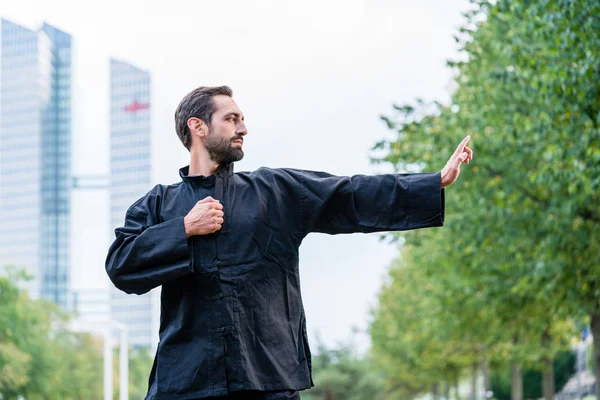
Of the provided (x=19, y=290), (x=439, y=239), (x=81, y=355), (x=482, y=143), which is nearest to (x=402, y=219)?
(x=482, y=143)

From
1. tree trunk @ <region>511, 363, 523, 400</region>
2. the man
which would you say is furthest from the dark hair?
tree trunk @ <region>511, 363, 523, 400</region>

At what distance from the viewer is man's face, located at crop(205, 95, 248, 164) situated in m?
4.47

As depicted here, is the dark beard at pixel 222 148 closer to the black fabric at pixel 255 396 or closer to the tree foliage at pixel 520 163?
the black fabric at pixel 255 396

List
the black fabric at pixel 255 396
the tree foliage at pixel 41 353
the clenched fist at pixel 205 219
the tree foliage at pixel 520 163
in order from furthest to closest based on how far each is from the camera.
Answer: the tree foliage at pixel 41 353 → the tree foliage at pixel 520 163 → the clenched fist at pixel 205 219 → the black fabric at pixel 255 396

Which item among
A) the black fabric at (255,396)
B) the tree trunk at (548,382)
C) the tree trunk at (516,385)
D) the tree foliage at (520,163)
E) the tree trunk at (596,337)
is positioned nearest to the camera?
the black fabric at (255,396)

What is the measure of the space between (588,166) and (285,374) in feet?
33.3

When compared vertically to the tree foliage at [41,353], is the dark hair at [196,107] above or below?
above

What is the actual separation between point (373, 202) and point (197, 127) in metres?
0.82

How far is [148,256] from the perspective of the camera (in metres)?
4.33

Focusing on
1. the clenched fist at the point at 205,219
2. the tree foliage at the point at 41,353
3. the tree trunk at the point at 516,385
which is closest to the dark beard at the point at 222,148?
the clenched fist at the point at 205,219

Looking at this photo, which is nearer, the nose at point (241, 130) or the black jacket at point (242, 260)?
the black jacket at point (242, 260)

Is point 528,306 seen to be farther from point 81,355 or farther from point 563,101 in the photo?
point 81,355

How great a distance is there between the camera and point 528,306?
21859mm

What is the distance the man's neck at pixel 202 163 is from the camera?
4531 mm
